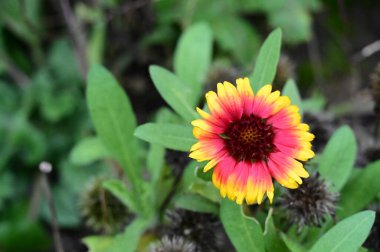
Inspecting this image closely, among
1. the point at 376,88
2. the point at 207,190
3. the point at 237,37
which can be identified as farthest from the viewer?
the point at 237,37

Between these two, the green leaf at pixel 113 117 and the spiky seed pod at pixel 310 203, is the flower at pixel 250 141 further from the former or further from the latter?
the green leaf at pixel 113 117

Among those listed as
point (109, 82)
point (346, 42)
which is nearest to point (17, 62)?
point (109, 82)

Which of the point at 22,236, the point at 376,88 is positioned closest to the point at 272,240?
the point at 376,88

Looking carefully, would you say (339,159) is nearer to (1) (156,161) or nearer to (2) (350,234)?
(2) (350,234)

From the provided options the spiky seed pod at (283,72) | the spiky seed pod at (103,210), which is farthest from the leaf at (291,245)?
the spiky seed pod at (283,72)

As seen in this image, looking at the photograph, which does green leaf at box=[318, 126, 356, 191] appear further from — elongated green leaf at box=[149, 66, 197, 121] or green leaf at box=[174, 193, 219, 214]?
elongated green leaf at box=[149, 66, 197, 121]

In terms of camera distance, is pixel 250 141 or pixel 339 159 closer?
pixel 250 141

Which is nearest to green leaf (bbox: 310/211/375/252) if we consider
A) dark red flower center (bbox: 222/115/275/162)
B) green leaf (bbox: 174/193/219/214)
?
dark red flower center (bbox: 222/115/275/162)
